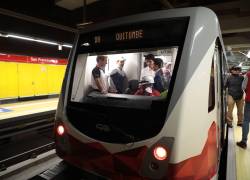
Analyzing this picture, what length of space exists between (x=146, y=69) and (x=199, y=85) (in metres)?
0.64

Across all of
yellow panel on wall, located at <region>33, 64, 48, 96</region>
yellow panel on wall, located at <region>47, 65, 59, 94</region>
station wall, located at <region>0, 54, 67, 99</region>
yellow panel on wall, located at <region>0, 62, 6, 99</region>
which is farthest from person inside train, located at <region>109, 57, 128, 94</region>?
yellow panel on wall, located at <region>47, 65, 59, 94</region>

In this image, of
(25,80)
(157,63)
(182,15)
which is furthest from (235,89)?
(25,80)

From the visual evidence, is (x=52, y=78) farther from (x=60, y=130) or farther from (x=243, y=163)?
(x=243, y=163)

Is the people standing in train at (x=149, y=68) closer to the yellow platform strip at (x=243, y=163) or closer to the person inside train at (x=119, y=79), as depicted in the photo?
the person inside train at (x=119, y=79)

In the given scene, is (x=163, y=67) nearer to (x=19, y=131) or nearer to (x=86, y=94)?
(x=86, y=94)

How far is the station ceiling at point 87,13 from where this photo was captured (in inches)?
249

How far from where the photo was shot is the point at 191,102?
1.70m

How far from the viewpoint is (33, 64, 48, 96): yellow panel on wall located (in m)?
10.7

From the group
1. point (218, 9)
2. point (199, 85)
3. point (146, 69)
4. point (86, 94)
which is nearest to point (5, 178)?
point (86, 94)

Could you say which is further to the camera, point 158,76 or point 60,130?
point 60,130

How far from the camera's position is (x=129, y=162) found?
1842 mm

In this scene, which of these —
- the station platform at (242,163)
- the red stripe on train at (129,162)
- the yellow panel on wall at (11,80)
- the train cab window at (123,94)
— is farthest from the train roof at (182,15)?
the yellow panel on wall at (11,80)

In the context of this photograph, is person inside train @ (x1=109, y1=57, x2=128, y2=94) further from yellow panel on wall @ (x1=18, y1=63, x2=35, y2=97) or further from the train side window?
yellow panel on wall @ (x1=18, y1=63, x2=35, y2=97)

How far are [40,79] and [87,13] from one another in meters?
5.05
